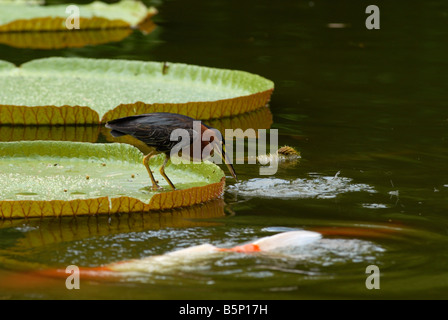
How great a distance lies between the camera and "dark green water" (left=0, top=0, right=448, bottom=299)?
375 centimetres

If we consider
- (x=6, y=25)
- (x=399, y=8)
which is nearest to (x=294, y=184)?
(x=6, y=25)

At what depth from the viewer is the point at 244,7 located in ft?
49.6

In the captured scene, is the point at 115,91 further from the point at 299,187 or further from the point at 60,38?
the point at 60,38

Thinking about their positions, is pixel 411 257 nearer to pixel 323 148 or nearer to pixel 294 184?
pixel 294 184

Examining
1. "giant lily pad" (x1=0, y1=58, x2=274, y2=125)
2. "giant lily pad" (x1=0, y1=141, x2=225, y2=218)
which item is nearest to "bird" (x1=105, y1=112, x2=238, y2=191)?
"giant lily pad" (x1=0, y1=141, x2=225, y2=218)

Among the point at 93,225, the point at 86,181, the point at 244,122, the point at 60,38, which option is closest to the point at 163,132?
the point at 86,181

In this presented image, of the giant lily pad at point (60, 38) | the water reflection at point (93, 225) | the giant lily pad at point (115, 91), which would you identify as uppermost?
the giant lily pad at point (60, 38)

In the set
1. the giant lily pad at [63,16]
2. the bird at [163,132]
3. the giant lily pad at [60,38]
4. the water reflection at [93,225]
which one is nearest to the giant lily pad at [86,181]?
the water reflection at [93,225]

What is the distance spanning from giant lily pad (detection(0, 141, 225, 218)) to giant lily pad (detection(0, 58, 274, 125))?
1191 mm

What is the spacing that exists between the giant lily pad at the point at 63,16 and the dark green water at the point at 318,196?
1309mm

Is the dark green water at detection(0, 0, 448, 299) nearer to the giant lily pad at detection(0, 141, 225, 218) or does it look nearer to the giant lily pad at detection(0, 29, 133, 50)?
the giant lily pad at detection(0, 141, 225, 218)

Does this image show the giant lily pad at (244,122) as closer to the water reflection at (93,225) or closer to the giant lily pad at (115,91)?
the giant lily pad at (115,91)

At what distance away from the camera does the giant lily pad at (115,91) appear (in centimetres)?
709

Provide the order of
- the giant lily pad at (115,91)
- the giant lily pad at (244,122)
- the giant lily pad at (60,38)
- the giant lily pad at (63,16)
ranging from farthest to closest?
the giant lily pad at (63,16), the giant lily pad at (60,38), the giant lily pad at (244,122), the giant lily pad at (115,91)
